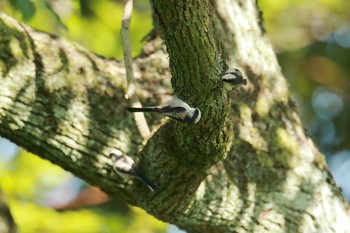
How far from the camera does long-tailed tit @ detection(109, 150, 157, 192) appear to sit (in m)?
3.30

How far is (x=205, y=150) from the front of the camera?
3.14 meters

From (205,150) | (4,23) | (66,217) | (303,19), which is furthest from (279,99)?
(303,19)

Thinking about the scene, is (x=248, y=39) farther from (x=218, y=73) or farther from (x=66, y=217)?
(x=66, y=217)

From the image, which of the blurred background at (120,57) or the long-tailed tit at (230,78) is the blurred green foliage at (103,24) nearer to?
the blurred background at (120,57)

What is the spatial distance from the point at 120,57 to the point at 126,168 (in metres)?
2.14

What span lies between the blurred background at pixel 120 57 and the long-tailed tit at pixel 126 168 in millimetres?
817

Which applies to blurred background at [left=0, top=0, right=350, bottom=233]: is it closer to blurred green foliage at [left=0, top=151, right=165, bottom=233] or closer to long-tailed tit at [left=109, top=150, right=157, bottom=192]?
blurred green foliage at [left=0, top=151, right=165, bottom=233]

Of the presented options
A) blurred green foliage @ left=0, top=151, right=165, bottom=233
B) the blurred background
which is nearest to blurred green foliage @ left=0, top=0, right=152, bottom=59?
the blurred background

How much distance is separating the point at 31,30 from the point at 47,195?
2038mm

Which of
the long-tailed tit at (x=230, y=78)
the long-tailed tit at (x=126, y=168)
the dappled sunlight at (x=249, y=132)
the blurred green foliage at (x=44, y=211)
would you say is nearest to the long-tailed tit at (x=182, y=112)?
the long-tailed tit at (x=230, y=78)

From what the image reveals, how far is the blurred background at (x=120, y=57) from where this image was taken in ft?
16.4

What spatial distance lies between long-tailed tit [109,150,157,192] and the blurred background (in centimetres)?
82

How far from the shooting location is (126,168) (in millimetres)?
3297

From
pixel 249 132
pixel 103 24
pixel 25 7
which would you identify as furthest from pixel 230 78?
pixel 103 24
